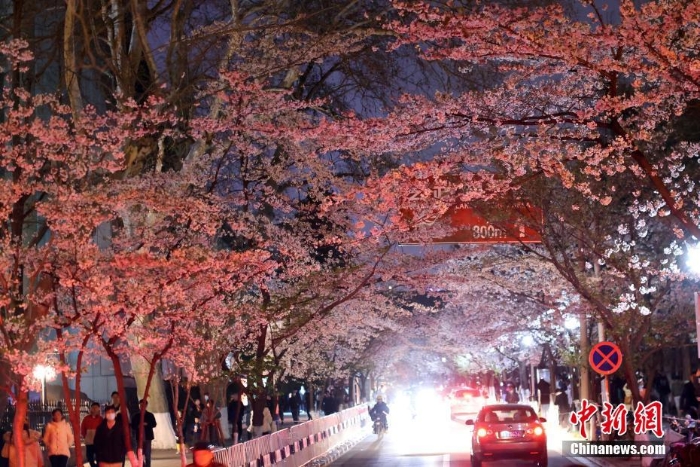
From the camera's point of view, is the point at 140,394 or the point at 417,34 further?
the point at 140,394

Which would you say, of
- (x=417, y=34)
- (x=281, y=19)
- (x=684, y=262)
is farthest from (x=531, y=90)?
(x=684, y=262)

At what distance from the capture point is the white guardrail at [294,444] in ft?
54.2

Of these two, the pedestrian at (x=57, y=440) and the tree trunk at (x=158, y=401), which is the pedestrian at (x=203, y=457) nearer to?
the pedestrian at (x=57, y=440)

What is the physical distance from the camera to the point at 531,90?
14.7m

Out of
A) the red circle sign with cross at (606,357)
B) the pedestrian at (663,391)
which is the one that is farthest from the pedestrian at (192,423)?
the pedestrian at (663,391)

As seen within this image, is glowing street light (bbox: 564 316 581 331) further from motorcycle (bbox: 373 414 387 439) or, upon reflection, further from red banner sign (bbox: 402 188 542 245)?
red banner sign (bbox: 402 188 542 245)

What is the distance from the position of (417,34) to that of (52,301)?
6750mm

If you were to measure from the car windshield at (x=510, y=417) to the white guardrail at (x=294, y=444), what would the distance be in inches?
169

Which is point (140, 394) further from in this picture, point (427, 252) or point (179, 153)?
point (427, 252)

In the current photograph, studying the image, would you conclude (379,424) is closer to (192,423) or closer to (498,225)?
(192,423)

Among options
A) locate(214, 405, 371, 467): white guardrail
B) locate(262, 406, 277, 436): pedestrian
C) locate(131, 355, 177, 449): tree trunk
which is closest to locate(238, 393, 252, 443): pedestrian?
locate(262, 406, 277, 436): pedestrian

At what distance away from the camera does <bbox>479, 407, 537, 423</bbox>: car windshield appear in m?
22.1

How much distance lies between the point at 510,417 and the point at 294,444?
4.90 meters

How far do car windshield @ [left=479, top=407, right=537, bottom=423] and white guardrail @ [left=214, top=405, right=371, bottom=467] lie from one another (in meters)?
4.30
